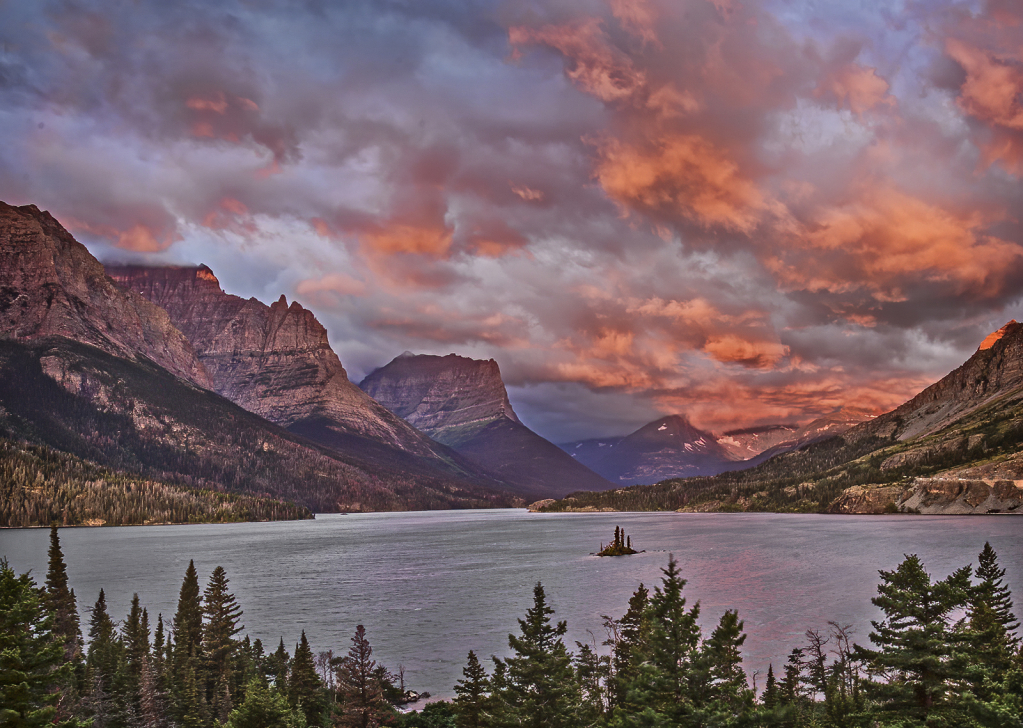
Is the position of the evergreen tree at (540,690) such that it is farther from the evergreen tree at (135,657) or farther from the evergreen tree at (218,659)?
the evergreen tree at (135,657)

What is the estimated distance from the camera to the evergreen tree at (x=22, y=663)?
22438 millimetres

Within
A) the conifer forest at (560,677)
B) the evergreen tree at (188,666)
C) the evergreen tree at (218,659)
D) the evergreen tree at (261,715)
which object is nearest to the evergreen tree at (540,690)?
the conifer forest at (560,677)

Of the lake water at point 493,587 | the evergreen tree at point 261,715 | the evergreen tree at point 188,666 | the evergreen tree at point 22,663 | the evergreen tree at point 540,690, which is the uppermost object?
the evergreen tree at point 22,663

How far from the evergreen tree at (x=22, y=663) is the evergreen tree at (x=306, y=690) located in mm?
31973

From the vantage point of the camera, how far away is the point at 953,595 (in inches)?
1342

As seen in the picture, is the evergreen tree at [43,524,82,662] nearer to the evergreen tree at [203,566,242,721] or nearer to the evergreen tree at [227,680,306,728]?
the evergreen tree at [203,566,242,721]

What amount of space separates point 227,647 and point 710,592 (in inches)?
2986

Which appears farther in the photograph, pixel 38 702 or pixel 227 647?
pixel 227 647

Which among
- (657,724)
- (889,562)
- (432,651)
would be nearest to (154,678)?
(432,651)

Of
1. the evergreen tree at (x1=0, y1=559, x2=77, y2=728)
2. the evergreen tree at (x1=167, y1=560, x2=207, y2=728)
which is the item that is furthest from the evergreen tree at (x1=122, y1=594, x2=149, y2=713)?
the evergreen tree at (x1=0, y1=559, x2=77, y2=728)

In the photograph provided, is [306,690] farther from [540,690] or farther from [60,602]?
[60,602]

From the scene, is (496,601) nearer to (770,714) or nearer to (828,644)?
(828,644)

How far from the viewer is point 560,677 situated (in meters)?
34.7

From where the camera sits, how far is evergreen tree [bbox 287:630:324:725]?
5478 centimetres
